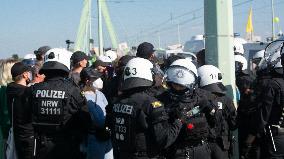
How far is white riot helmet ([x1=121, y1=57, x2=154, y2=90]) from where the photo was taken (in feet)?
14.7

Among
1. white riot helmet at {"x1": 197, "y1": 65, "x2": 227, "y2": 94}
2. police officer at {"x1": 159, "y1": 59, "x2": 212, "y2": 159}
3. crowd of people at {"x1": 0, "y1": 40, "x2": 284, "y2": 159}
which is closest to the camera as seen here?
crowd of people at {"x1": 0, "y1": 40, "x2": 284, "y2": 159}

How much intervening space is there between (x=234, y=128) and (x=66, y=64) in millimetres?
2350

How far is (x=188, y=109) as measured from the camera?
4699 millimetres

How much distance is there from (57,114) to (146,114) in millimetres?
1206

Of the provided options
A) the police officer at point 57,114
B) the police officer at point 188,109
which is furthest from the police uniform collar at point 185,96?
the police officer at point 57,114

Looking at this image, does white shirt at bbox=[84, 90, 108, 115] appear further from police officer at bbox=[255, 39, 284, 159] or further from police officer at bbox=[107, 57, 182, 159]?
police officer at bbox=[255, 39, 284, 159]

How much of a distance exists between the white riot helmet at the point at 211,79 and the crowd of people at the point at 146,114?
1 cm

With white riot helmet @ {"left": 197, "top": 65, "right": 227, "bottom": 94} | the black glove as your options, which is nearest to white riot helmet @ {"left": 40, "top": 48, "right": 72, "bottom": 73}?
white riot helmet @ {"left": 197, "top": 65, "right": 227, "bottom": 94}

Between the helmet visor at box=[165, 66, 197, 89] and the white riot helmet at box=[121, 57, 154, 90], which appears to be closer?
→ the white riot helmet at box=[121, 57, 154, 90]

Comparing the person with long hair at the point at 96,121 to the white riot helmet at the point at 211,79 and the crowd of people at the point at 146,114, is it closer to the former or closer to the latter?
the crowd of people at the point at 146,114

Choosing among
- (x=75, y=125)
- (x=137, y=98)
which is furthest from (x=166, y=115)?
(x=75, y=125)

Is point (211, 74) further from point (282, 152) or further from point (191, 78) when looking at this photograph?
point (282, 152)

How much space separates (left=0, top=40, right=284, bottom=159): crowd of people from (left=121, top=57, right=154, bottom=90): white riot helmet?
1 centimetres

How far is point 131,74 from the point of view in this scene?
455 cm
